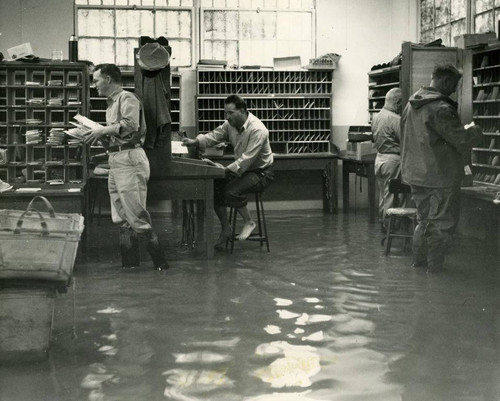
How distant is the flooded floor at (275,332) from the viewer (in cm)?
399

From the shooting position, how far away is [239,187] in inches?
323

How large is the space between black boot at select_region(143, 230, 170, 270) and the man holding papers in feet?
0.26

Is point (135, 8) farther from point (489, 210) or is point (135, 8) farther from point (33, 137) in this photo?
point (489, 210)

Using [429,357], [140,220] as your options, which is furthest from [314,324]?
[140,220]

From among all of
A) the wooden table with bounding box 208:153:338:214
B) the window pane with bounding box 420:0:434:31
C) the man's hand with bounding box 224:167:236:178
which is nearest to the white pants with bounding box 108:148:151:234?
the man's hand with bounding box 224:167:236:178

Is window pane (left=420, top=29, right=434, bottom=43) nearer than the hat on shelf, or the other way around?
the hat on shelf

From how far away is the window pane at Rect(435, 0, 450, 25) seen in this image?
1101 centimetres

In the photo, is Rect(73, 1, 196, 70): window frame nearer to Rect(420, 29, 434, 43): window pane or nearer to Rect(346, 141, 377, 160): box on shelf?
Rect(346, 141, 377, 160): box on shelf

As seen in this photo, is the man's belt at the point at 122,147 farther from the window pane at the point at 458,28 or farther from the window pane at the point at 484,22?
the window pane at the point at 458,28

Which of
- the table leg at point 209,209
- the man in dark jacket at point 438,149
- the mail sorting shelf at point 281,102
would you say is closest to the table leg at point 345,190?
the mail sorting shelf at point 281,102

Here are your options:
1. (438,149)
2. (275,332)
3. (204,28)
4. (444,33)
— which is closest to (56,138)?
(438,149)

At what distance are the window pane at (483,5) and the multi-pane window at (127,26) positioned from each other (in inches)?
172

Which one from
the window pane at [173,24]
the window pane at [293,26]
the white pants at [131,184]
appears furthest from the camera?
the window pane at [293,26]

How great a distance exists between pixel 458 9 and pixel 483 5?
2.40ft
